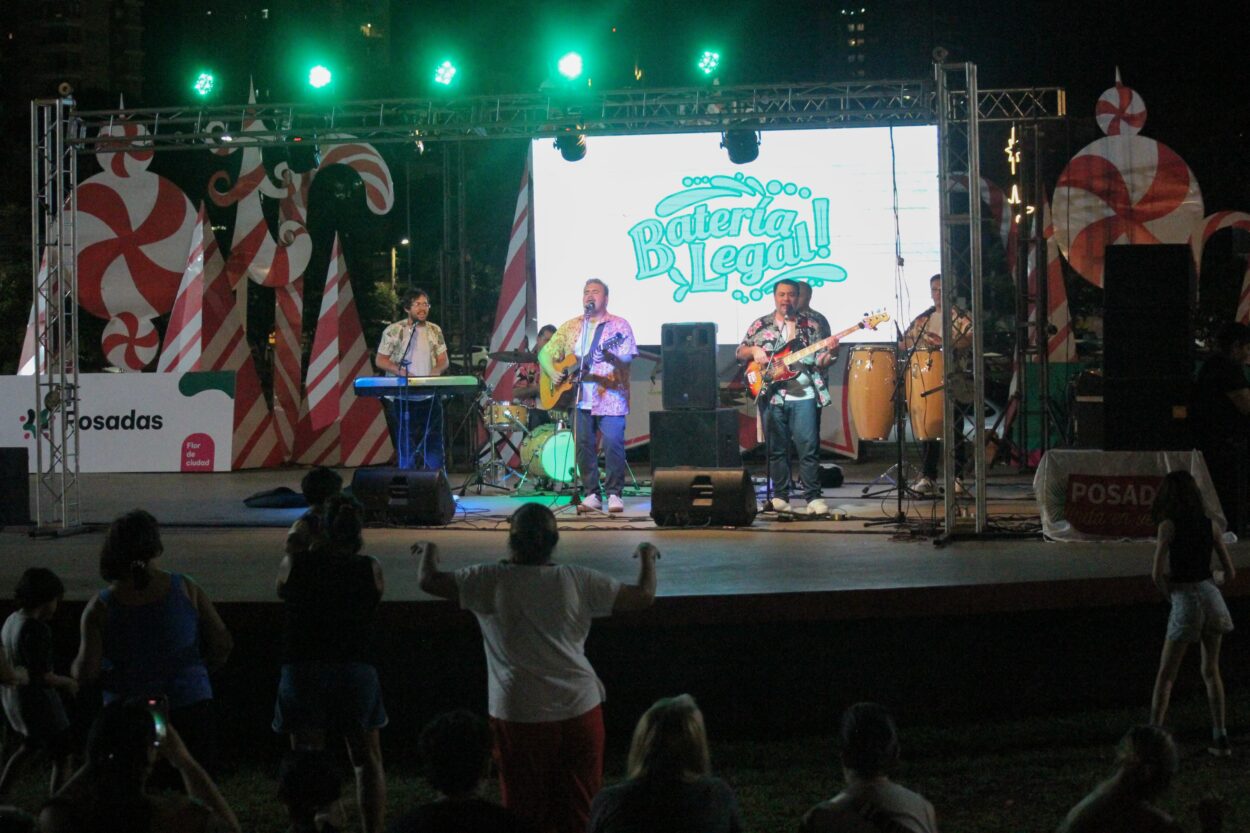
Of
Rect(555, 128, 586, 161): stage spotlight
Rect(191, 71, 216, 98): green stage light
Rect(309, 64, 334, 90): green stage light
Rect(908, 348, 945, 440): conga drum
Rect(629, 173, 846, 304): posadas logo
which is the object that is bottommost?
Rect(908, 348, 945, 440): conga drum

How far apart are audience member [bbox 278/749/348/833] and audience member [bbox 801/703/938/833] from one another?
42.1 inches

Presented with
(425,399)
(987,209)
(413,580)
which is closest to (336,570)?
(413,580)

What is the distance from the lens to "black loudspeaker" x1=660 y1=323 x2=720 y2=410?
10.5 metres

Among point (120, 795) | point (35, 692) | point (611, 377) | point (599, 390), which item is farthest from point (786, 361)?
point (120, 795)

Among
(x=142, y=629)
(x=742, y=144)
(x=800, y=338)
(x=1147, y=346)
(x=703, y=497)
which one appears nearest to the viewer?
(x=142, y=629)

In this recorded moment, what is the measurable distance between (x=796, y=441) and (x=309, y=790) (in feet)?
26.3

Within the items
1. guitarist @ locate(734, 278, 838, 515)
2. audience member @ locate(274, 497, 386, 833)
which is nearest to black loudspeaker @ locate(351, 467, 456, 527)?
guitarist @ locate(734, 278, 838, 515)

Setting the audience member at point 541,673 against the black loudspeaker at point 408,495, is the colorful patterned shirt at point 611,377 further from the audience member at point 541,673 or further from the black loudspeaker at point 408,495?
the audience member at point 541,673

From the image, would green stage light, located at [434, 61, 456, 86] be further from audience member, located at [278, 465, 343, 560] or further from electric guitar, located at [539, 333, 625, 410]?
audience member, located at [278, 465, 343, 560]

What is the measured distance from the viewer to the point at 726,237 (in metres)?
14.9

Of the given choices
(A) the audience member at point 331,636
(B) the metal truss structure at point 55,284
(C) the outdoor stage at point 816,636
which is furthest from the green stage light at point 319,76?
(A) the audience member at point 331,636

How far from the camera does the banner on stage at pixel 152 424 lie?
600 inches

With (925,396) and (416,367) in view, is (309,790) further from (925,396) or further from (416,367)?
(925,396)

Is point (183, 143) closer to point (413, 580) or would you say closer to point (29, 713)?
point (413, 580)
